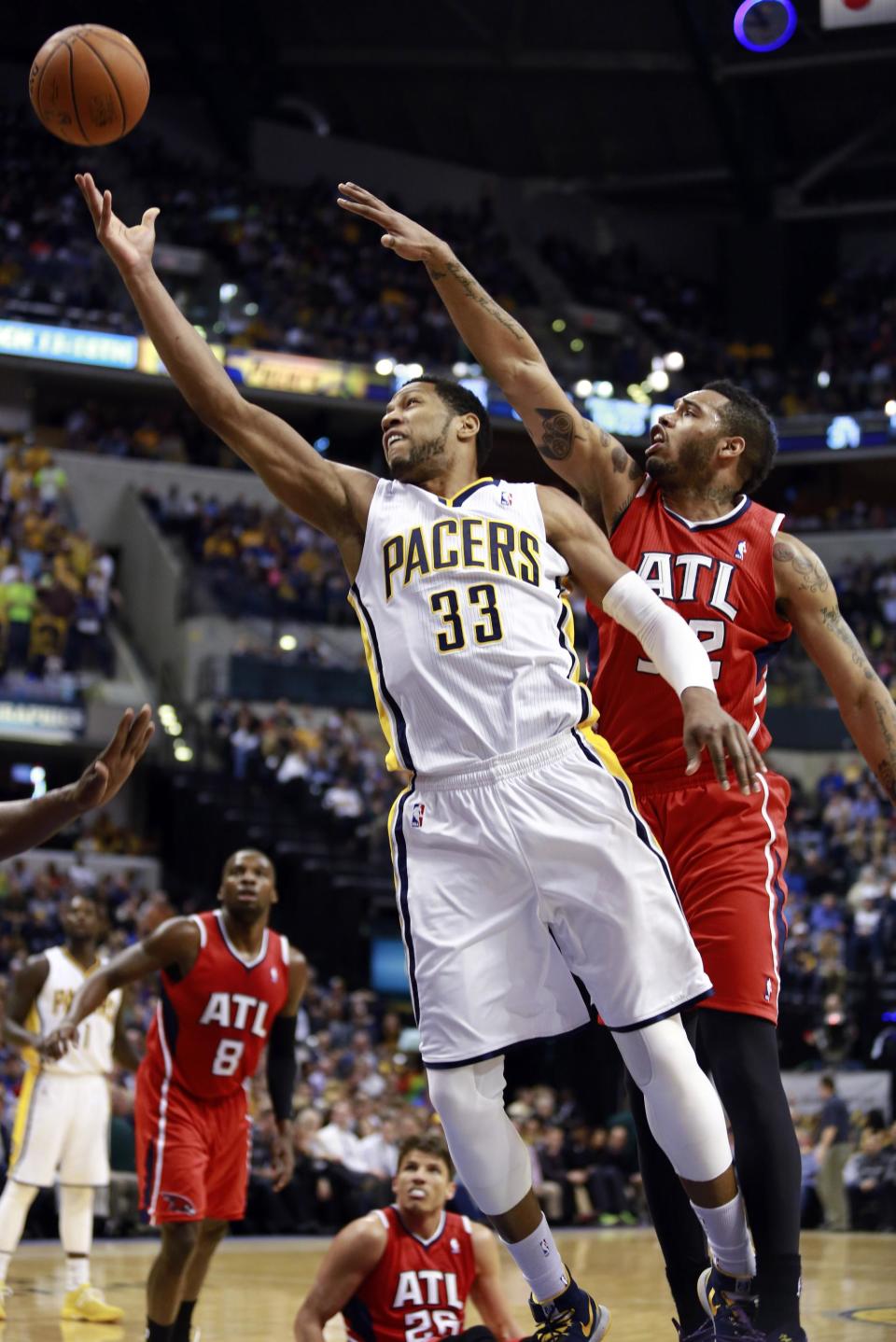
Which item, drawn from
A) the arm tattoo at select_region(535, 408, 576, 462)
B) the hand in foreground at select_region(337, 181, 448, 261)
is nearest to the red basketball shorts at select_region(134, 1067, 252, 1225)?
the arm tattoo at select_region(535, 408, 576, 462)

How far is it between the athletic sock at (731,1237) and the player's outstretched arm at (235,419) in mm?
1875

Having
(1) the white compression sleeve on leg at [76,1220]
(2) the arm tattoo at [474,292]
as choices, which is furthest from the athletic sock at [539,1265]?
(1) the white compression sleeve on leg at [76,1220]

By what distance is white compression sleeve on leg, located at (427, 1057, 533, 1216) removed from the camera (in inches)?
164

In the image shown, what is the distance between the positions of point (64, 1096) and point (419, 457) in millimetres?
6857

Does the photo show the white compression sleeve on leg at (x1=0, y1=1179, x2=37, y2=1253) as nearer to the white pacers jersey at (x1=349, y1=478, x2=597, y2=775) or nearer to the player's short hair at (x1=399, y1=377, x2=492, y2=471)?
the white pacers jersey at (x1=349, y1=478, x2=597, y2=775)

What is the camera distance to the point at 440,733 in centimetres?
432

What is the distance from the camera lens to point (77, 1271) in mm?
9344

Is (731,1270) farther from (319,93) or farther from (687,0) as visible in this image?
(319,93)

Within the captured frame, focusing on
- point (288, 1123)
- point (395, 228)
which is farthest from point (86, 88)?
point (288, 1123)

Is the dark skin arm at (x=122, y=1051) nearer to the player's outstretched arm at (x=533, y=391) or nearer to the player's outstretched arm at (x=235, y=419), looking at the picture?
the player's outstretched arm at (x=533, y=391)

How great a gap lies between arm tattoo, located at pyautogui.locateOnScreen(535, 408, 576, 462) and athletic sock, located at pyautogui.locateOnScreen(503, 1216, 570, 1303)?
2179 millimetres

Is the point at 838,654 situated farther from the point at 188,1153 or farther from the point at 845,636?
the point at 188,1153

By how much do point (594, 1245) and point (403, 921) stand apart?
32.9 ft

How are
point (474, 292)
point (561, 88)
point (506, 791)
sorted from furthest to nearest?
point (561, 88)
point (474, 292)
point (506, 791)
